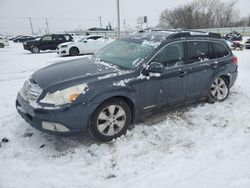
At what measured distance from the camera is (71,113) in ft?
12.2

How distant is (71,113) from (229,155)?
234cm

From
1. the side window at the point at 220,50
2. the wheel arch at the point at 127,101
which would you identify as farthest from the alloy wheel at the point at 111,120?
the side window at the point at 220,50

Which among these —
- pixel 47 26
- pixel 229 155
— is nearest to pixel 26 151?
pixel 229 155

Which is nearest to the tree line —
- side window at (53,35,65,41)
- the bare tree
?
the bare tree

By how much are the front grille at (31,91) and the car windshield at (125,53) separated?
1.42 m

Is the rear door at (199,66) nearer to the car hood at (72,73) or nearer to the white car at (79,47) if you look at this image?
the car hood at (72,73)

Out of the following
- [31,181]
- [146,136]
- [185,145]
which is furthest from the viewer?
[146,136]

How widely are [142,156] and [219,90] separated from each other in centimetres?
303

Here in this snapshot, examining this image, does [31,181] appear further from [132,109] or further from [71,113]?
[132,109]

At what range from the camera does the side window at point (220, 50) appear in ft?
18.7

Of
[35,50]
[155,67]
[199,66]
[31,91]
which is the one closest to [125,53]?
[155,67]

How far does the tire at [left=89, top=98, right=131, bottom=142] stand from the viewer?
3.97m

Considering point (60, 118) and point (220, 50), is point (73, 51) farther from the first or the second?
point (60, 118)

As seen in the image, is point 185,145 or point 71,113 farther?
point 185,145
